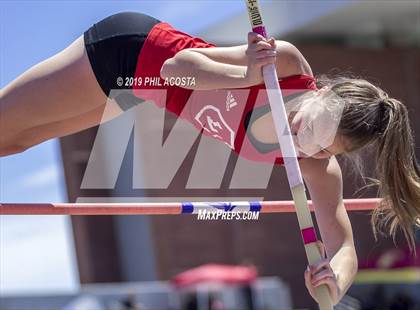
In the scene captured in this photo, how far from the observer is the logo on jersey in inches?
134

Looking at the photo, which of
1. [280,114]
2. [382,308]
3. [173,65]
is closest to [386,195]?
[280,114]

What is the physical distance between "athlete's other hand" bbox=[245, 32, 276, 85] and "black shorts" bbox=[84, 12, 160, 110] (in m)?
0.44

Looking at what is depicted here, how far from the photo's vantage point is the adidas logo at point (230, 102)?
336 centimetres

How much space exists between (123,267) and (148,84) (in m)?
14.4

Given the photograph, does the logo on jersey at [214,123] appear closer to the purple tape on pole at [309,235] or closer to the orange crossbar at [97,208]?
the orange crossbar at [97,208]

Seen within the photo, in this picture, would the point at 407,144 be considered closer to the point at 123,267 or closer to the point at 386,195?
the point at 386,195

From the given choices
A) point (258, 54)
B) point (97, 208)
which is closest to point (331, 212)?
point (258, 54)

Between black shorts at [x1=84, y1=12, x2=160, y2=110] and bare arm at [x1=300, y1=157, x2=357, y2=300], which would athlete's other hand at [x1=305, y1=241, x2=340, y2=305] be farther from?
black shorts at [x1=84, y1=12, x2=160, y2=110]

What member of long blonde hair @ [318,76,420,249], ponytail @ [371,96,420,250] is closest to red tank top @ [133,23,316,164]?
long blonde hair @ [318,76,420,249]

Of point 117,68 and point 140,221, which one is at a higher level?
point 117,68

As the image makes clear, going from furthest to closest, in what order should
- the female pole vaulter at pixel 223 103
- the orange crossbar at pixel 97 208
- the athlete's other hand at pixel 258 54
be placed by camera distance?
the orange crossbar at pixel 97 208, the female pole vaulter at pixel 223 103, the athlete's other hand at pixel 258 54

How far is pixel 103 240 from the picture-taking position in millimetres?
17422

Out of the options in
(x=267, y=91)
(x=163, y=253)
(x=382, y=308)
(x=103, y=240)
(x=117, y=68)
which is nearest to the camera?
(x=267, y=91)

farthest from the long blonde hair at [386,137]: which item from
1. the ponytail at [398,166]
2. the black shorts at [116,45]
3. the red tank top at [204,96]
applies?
the black shorts at [116,45]
